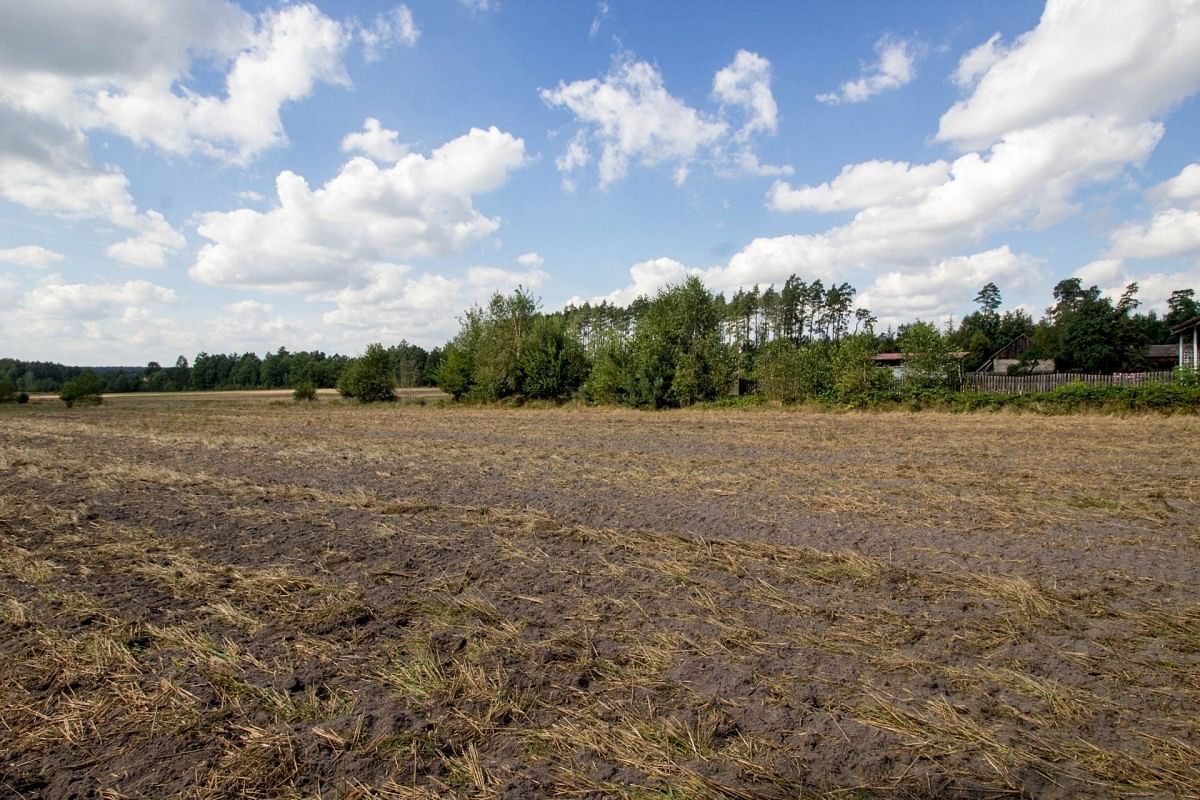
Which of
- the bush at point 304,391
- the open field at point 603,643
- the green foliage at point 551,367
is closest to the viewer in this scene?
the open field at point 603,643

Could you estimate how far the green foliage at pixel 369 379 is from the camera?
4588 centimetres

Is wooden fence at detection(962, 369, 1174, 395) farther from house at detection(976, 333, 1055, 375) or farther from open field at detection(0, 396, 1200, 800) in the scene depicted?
house at detection(976, 333, 1055, 375)

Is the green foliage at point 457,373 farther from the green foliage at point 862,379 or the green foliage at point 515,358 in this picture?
the green foliage at point 862,379

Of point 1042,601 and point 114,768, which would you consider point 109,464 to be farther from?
point 1042,601

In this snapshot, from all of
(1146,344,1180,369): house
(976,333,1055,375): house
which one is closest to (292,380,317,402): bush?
(976,333,1055,375): house

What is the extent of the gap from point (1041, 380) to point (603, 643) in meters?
31.6

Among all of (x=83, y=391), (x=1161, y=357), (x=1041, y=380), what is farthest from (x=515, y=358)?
(x=1161, y=357)

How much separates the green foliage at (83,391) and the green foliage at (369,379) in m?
22.3

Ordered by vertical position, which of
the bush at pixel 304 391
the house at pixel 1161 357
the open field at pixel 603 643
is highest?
the house at pixel 1161 357

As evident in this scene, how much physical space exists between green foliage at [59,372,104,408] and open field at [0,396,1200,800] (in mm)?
52562

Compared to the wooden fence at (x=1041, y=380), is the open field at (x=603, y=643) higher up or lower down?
lower down

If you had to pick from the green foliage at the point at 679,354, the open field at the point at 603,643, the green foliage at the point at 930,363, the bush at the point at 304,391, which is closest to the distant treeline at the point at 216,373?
the bush at the point at 304,391

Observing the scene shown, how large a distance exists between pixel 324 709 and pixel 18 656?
7.69ft

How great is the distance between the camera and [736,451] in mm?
14781
